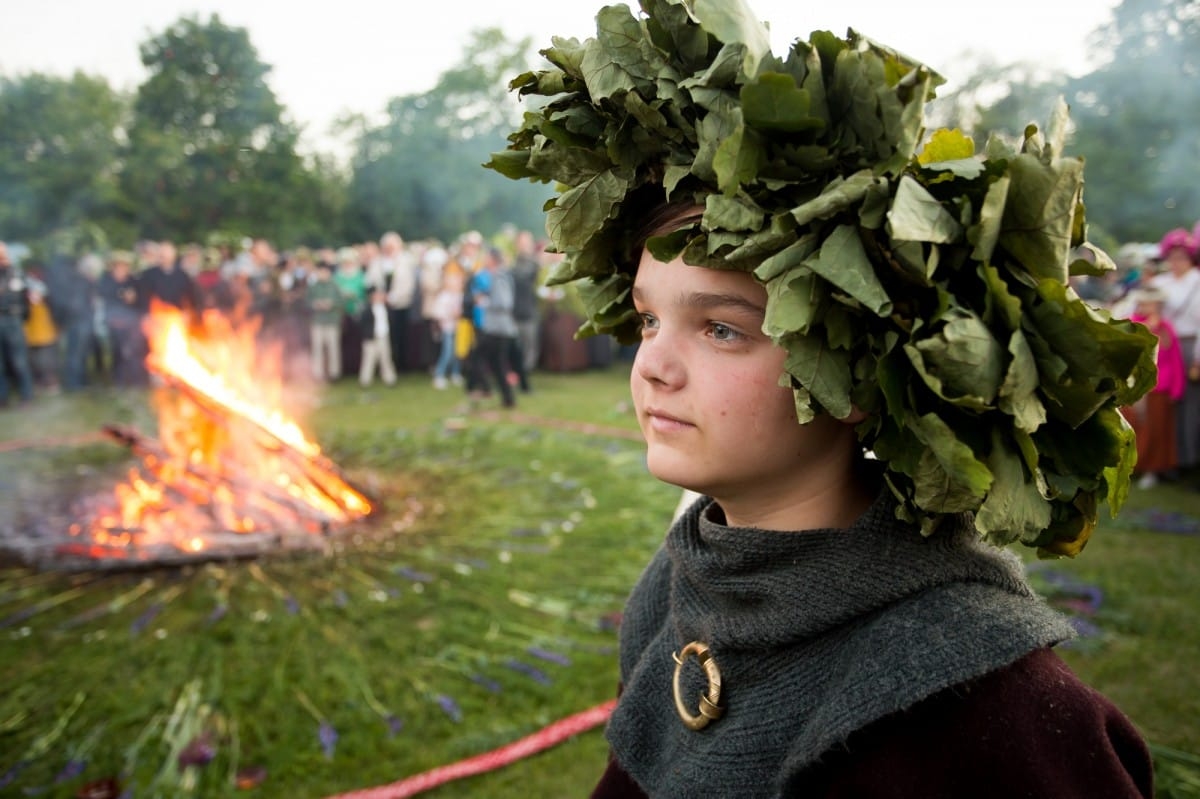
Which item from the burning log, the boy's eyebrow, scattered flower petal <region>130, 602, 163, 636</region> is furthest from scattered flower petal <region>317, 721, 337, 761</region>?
the boy's eyebrow

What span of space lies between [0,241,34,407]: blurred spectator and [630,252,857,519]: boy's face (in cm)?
1409

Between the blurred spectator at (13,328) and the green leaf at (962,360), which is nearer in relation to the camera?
the green leaf at (962,360)

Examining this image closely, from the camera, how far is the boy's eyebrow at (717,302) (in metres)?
1.55

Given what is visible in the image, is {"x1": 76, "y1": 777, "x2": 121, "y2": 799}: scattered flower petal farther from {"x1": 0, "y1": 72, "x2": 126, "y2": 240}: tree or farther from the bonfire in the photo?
{"x1": 0, "y1": 72, "x2": 126, "y2": 240}: tree

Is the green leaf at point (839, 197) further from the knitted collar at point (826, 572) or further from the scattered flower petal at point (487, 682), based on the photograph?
the scattered flower petal at point (487, 682)

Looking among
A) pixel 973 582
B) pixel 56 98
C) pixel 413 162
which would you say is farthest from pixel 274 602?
pixel 413 162

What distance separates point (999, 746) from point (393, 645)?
3.86 m

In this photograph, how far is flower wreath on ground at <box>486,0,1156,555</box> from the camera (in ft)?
4.29

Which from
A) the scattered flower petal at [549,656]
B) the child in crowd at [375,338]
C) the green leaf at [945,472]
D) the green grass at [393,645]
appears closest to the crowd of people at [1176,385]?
the green grass at [393,645]

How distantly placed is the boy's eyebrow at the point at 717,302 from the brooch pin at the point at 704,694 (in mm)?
657

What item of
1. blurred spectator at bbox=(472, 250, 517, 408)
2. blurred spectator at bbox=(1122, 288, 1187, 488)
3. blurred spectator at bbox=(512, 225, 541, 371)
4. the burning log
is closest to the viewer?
the burning log

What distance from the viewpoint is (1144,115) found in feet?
32.3

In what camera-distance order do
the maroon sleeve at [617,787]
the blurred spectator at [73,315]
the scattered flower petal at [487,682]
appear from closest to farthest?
1. the maroon sleeve at [617,787]
2. the scattered flower petal at [487,682]
3. the blurred spectator at [73,315]

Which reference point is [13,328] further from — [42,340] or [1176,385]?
[1176,385]
